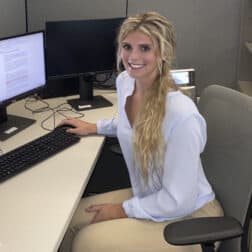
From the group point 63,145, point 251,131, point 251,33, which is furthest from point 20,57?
point 251,33

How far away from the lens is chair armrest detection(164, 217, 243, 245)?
112 cm

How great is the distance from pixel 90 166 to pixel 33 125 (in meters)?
0.50

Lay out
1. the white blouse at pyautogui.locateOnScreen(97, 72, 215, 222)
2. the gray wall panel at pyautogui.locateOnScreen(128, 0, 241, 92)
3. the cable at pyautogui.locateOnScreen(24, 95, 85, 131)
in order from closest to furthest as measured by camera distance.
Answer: the white blouse at pyautogui.locateOnScreen(97, 72, 215, 222) → the cable at pyautogui.locateOnScreen(24, 95, 85, 131) → the gray wall panel at pyautogui.locateOnScreen(128, 0, 241, 92)

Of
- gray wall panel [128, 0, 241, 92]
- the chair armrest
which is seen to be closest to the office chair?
the chair armrest

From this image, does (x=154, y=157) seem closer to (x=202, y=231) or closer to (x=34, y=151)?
(x=202, y=231)

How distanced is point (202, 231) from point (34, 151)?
2.38 ft

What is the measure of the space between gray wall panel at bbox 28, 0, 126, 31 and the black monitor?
12.5 inches

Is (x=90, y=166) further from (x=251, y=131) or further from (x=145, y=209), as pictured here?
(x=251, y=131)

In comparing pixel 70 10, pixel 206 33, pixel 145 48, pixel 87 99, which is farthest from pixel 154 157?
pixel 70 10

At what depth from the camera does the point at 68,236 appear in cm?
154

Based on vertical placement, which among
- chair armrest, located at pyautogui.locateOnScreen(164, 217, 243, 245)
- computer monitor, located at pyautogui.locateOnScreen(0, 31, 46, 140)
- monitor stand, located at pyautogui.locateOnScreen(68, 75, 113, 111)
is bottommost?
chair armrest, located at pyautogui.locateOnScreen(164, 217, 243, 245)

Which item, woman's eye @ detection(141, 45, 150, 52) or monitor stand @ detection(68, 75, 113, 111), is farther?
monitor stand @ detection(68, 75, 113, 111)

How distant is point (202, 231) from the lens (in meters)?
1.14

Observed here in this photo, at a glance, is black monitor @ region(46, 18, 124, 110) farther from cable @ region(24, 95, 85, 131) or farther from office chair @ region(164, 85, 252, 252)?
office chair @ region(164, 85, 252, 252)
